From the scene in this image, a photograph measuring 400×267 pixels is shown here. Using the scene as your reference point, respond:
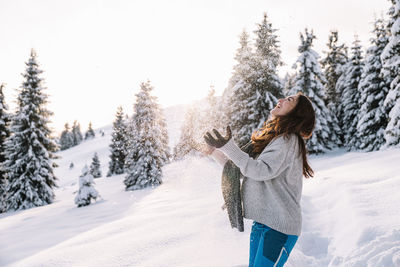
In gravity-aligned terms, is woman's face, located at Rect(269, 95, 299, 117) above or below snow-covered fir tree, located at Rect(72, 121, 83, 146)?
below

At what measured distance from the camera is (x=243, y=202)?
2.24 m

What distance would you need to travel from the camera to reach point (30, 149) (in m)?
20.1

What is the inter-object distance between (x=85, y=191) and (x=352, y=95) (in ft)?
86.7

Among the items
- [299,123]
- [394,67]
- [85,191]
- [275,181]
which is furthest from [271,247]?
[85,191]

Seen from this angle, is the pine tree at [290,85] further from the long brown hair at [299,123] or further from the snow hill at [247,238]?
the long brown hair at [299,123]

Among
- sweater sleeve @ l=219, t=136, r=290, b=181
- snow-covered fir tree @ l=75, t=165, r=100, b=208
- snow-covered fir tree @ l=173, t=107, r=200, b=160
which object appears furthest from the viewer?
snow-covered fir tree @ l=75, t=165, r=100, b=208

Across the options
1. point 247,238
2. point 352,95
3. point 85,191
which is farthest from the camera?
point 352,95

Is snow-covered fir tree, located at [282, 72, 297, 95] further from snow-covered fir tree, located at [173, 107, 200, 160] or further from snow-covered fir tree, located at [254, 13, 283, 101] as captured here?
snow-covered fir tree, located at [173, 107, 200, 160]

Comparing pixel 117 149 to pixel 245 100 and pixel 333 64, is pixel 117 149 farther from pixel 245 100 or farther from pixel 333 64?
pixel 333 64

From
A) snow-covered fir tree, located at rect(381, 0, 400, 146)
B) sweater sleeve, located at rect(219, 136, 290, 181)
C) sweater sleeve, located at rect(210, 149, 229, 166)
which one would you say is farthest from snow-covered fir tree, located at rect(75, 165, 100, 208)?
snow-covered fir tree, located at rect(381, 0, 400, 146)

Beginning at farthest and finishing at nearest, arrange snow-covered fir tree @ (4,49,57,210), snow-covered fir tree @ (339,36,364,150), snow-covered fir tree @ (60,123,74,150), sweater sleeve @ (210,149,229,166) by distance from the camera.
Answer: snow-covered fir tree @ (60,123,74,150), snow-covered fir tree @ (339,36,364,150), snow-covered fir tree @ (4,49,57,210), sweater sleeve @ (210,149,229,166)

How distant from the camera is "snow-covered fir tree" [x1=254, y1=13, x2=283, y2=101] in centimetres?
2133

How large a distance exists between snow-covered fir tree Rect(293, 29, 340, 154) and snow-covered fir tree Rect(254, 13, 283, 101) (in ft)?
10.9

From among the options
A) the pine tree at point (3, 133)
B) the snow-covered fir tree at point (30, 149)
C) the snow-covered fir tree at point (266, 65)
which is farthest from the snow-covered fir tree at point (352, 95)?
the pine tree at point (3, 133)
